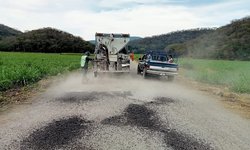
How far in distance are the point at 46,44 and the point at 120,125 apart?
10360 centimetres

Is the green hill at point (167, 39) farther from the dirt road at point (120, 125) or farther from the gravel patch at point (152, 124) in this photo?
the gravel patch at point (152, 124)

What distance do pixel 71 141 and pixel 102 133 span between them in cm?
101

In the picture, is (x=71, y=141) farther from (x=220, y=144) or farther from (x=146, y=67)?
(x=146, y=67)

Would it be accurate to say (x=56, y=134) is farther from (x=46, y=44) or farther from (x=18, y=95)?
(x=46, y=44)

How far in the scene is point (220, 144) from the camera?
326 inches

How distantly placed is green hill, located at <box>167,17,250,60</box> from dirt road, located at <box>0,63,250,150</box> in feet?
214

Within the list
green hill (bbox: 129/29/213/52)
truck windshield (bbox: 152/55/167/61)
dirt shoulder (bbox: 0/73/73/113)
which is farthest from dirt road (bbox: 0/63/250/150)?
green hill (bbox: 129/29/213/52)

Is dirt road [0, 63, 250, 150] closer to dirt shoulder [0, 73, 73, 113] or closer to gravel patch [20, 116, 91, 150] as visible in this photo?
gravel patch [20, 116, 91, 150]

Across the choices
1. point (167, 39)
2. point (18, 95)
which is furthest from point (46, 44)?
point (18, 95)

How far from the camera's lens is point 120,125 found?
9773 millimetres

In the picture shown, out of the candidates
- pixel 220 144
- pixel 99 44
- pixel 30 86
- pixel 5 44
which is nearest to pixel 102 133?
pixel 220 144

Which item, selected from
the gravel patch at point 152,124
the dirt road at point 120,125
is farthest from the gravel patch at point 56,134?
the gravel patch at point 152,124

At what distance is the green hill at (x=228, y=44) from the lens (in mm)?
76750

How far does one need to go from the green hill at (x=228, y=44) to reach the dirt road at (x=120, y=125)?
65.3m
